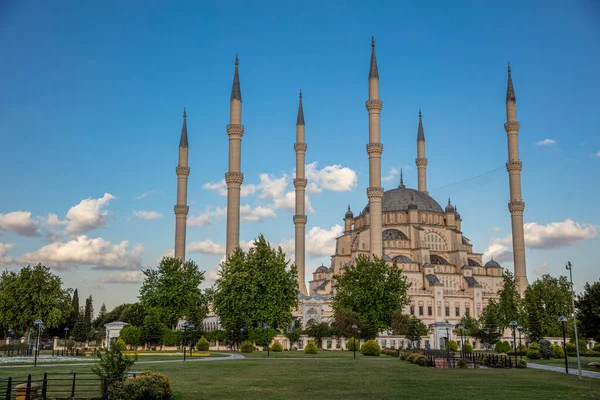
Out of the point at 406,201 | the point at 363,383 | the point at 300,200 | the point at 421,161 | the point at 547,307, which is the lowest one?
the point at 363,383

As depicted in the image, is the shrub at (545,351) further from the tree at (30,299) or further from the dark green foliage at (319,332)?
the tree at (30,299)

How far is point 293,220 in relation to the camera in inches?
3184

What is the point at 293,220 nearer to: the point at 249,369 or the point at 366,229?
the point at 366,229

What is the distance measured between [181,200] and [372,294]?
88.3 feet

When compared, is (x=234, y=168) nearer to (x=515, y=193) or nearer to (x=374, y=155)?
(x=374, y=155)

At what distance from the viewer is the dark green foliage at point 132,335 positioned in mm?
56469

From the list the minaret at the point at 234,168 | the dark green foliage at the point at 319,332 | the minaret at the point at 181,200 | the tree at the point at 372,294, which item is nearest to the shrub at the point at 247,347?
the dark green foliage at the point at 319,332

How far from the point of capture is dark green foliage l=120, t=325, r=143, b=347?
5647cm

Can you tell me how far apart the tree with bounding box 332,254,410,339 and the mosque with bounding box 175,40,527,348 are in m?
3.41

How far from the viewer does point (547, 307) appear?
203 feet

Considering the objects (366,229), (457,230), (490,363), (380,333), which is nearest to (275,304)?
(380,333)

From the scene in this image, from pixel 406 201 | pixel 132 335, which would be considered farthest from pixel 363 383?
pixel 406 201

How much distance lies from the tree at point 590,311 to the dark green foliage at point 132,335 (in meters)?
37.3

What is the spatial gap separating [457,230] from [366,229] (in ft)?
57.0
